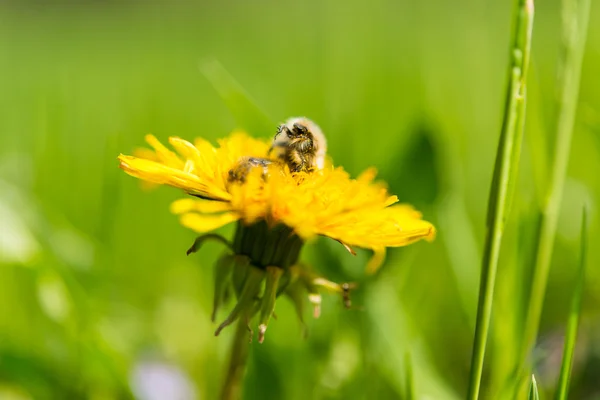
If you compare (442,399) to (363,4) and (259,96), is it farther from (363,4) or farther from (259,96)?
(363,4)

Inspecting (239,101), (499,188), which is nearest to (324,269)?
(239,101)

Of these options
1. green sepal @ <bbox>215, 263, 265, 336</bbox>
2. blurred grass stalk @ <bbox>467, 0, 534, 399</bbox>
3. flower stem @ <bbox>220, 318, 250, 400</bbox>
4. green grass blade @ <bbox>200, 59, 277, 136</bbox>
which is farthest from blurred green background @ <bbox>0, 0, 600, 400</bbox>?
green sepal @ <bbox>215, 263, 265, 336</bbox>

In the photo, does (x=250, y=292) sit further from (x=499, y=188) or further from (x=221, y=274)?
(x=499, y=188)

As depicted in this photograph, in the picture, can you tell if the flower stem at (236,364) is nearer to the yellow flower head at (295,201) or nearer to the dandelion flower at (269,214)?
the dandelion flower at (269,214)

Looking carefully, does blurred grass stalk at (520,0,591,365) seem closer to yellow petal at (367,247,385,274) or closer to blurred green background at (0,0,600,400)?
blurred green background at (0,0,600,400)

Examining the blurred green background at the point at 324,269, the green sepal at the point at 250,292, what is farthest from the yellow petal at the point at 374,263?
the green sepal at the point at 250,292

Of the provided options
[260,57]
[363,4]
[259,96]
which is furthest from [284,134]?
[260,57]
